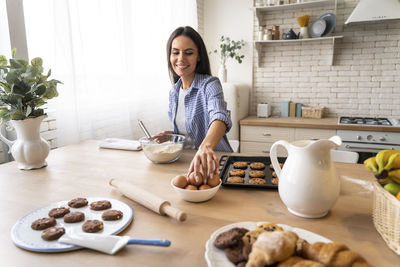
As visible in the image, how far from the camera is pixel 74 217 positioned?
0.83 meters

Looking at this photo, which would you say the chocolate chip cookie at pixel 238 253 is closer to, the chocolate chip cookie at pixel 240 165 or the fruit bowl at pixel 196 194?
the fruit bowl at pixel 196 194

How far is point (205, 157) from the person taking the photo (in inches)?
41.0

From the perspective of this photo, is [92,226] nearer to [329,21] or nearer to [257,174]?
[257,174]

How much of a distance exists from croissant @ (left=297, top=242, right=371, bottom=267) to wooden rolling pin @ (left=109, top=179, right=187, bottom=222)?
379mm

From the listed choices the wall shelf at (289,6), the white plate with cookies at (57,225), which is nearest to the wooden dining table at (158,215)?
the white plate with cookies at (57,225)

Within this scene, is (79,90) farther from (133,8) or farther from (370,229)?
(370,229)

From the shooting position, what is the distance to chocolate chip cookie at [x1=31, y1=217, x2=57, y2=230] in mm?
803

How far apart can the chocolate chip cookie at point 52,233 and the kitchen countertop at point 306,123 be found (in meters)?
2.75

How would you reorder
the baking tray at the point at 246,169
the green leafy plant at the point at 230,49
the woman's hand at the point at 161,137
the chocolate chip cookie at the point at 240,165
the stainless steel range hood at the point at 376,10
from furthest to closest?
1. the green leafy plant at the point at 230,49
2. the stainless steel range hood at the point at 376,10
3. the woman's hand at the point at 161,137
4. the chocolate chip cookie at the point at 240,165
5. the baking tray at the point at 246,169

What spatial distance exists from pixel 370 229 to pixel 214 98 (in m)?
1.17

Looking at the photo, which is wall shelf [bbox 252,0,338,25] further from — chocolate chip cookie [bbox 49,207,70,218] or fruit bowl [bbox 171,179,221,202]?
chocolate chip cookie [bbox 49,207,70,218]

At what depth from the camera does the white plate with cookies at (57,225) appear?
2.39 ft

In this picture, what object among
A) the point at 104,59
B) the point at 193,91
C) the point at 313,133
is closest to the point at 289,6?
the point at 313,133

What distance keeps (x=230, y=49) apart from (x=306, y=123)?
1.35 metres
